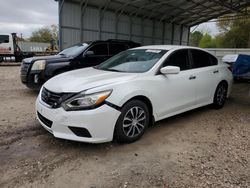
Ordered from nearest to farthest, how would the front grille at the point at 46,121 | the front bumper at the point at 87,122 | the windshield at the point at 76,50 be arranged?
1. the front bumper at the point at 87,122
2. the front grille at the point at 46,121
3. the windshield at the point at 76,50

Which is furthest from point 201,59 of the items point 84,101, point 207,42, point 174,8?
point 207,42

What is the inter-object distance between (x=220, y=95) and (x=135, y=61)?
2.41 m

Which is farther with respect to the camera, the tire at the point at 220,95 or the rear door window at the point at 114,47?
the rear door window at the point at 114,47

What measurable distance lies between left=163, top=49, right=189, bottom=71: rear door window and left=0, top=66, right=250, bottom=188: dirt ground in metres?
1.10

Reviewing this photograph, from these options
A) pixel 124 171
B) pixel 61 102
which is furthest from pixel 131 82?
pixel 124 171

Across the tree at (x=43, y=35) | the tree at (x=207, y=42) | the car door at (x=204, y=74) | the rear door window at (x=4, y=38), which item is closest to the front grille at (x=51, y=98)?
the car door at (x=204, y=74)

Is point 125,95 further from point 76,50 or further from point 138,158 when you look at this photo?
point 76,50

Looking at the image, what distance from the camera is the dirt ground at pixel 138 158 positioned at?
2502 millimetres

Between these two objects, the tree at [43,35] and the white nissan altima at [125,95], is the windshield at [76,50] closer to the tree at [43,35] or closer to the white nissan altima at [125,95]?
the white nissan altima at [125,95]

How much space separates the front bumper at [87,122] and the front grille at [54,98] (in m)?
0.09

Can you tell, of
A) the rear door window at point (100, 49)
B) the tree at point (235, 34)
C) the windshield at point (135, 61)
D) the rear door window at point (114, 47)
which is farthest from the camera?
the tree at point (235, 34)

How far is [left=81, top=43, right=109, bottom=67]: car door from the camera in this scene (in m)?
6.71

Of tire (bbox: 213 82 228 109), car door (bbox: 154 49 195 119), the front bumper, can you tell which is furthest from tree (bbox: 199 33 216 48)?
the front bumper

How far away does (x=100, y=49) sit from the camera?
7203 millimetres
